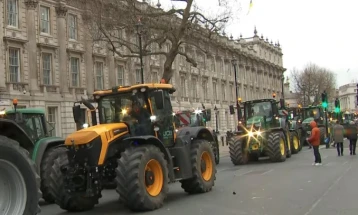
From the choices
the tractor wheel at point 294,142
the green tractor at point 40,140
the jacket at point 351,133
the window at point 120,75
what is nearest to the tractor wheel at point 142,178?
the green tractor at point 40,140

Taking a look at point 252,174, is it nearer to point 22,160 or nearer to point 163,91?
point 163,91

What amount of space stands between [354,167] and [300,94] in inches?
2806

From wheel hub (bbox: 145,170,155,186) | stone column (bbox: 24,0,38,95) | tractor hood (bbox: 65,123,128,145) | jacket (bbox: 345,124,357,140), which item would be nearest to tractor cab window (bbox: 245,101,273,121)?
jacket (bbox: 345,124,357,140)

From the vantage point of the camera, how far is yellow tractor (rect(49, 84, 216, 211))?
9273 mm

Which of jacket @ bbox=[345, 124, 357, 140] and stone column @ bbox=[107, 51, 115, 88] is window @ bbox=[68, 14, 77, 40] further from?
jacket @ bbox=[345, 124, 357, 140]

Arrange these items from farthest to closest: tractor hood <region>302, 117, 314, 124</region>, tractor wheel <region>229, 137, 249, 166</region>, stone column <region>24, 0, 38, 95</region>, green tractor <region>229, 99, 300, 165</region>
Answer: tractor hood <region>302, 117, 314, 124</region>, stone column <region>24, 0, 38, 95</region>, tractor wheel <region>229, 137, 249, 166</region>, green tractor <region>229, 99, 300, 165</region>

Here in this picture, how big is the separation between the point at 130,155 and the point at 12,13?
2704cm

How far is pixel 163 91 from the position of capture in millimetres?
11062

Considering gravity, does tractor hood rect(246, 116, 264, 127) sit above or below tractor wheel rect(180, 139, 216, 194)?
above

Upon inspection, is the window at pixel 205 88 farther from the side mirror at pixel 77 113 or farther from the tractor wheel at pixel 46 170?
the side mirror at pixel 77 113

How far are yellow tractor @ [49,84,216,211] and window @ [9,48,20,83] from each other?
23.8 metres

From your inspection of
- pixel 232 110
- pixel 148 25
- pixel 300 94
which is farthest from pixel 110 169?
pixel 300 94

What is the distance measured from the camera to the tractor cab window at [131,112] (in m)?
10.5

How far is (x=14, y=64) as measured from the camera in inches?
1291
